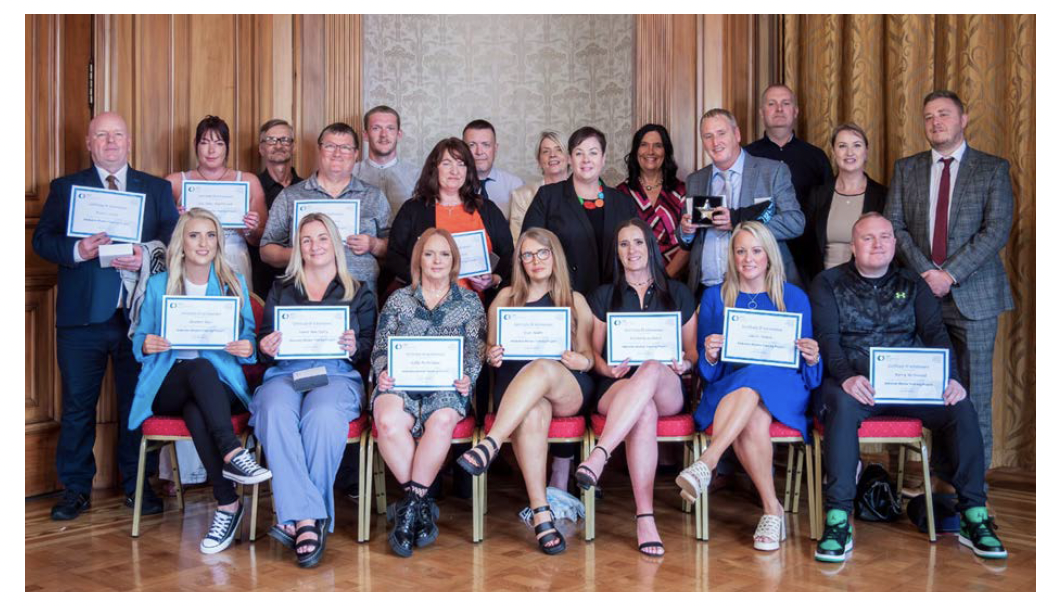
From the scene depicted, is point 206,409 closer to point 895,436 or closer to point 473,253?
point 473,253

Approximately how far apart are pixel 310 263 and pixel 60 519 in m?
1.60

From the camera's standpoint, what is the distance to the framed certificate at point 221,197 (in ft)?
15.8

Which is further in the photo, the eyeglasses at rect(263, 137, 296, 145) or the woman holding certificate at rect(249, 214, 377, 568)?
the eyeglasses at rect(263, 137, 296, 145)

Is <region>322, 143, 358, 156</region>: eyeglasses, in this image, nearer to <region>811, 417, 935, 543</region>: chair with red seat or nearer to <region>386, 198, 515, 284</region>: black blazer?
<region>386, 198, 515, 284</region>: black blazer

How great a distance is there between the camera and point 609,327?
13.8 feet

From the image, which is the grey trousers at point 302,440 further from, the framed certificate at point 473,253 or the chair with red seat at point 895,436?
the chair with red seat at point 895,436

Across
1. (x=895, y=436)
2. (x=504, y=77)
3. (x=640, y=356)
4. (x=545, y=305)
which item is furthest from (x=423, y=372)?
(x=504, y=77)

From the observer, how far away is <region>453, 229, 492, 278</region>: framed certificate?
455 centimetres

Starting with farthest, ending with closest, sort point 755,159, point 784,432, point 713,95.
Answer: point 713,95 < point 755,159 < point 784,432

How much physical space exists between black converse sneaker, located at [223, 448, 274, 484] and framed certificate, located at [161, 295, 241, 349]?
497mm

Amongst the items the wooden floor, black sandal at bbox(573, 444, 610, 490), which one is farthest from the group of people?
the wooden floor

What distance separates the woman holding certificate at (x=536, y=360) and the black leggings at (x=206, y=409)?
0.96 meters

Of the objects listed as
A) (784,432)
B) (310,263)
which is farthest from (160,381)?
(784,432)

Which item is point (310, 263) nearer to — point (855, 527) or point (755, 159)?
point (755, 159)
